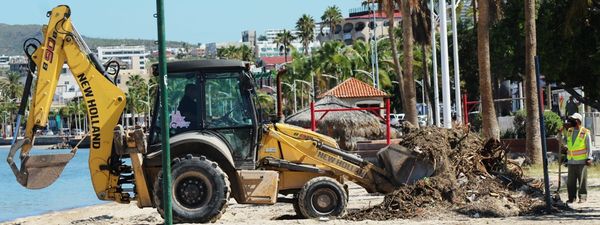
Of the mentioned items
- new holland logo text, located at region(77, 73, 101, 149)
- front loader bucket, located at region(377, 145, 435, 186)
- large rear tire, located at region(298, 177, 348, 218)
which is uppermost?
new holland logo text, located at region(77, 73, 101, 149)

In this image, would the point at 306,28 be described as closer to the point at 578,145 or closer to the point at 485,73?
the point at 485,73

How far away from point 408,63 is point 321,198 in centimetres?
2547

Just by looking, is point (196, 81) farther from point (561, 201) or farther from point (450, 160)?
point (561, 201)

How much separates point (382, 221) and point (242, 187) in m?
2.27

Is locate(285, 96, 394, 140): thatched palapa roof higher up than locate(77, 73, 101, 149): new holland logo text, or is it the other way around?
locate(77, 73, 101, 149): new holland logo text

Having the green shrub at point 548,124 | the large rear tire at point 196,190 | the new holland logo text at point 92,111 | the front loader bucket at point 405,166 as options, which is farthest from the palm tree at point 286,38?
the large rear tire at point 196,190

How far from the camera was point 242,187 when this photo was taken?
19203mm

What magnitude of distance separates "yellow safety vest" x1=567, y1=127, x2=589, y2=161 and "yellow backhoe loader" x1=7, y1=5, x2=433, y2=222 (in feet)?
7.77

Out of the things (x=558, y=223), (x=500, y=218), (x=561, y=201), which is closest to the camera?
(x=558, y=223)

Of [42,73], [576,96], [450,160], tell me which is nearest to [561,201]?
[450,160]

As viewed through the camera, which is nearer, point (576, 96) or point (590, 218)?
point (590, 218)

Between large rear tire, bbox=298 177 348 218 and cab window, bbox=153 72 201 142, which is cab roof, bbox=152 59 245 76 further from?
large rear tire, bbox=298 177 348 218

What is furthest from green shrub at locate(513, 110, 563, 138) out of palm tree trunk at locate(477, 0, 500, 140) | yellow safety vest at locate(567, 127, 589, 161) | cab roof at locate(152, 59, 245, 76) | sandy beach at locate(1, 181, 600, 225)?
cab roof at locate(152, 59, 245, 76)

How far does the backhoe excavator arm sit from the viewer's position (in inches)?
768
